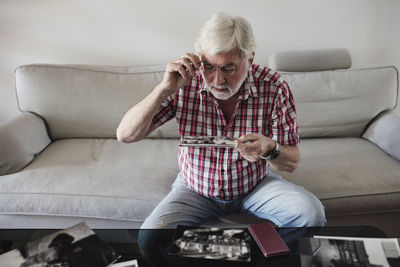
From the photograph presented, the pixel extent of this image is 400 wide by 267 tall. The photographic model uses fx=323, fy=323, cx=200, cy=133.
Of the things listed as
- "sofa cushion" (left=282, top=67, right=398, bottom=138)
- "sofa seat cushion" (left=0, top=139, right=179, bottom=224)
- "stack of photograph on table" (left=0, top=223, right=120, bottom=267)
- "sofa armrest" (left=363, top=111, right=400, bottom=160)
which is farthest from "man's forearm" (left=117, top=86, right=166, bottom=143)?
"sofa armrest" (left=363, top=111, right=400, bottom=160)

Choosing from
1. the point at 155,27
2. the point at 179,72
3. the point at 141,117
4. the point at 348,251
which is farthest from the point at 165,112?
the point at 155,27

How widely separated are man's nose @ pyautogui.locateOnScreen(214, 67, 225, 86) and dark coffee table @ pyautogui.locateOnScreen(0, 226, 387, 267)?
524 mm

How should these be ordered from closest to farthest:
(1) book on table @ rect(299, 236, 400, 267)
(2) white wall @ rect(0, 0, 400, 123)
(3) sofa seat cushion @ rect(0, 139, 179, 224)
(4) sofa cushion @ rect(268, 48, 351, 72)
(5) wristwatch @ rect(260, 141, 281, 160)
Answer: (1) book on table @ rect(299, 236, 400, 267) → (5) wristwatch @ rect(260, 141, 281, 160) → (3) sofa seat cushion @ rect(0, 139, 179, 224) → (4) sofa cushion @ rect(268, 48, 351, 72) → (2) white wall @ rect(0, 0, 400, 123)

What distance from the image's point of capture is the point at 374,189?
4.60 feet

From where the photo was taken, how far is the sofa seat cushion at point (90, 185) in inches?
53.4

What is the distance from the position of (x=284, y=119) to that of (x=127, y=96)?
963 mm

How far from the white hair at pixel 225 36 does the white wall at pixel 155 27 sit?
1.03m

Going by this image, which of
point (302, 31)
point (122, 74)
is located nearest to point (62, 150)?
point (122, 74)

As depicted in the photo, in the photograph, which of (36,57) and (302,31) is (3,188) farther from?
(302,31)

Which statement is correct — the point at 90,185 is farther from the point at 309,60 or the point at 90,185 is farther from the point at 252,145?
the point at 309,60

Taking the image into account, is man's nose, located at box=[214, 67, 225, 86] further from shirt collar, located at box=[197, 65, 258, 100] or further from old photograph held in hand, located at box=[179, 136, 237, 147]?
old photograph held in hand, located at box=[179, 136, 237, 147]

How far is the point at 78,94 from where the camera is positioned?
1.82 m

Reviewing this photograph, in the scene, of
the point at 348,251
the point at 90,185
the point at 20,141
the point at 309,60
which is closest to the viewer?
the point at 348,251

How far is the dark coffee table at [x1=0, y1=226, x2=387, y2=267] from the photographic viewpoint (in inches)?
36.8
